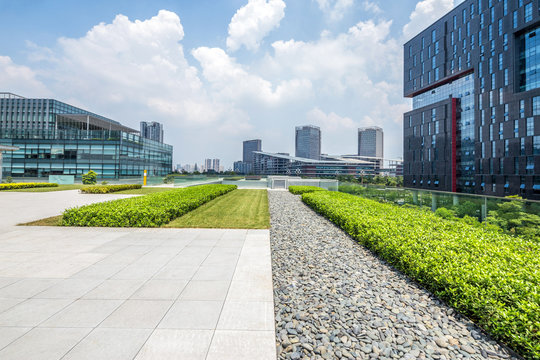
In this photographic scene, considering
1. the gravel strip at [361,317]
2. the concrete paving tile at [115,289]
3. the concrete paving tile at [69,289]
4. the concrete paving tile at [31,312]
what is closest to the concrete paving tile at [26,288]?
the concrete paving tile at [69,289]

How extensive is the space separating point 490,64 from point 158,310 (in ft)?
183

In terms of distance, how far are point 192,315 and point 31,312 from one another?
7.08 ft

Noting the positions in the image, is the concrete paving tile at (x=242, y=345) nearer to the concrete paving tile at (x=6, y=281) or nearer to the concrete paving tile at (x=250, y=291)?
the concrete paving tile at (x=250, y=291)

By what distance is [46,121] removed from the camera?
6825cm

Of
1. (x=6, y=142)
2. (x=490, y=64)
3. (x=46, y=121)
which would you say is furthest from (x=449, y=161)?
(x=46, y=121)

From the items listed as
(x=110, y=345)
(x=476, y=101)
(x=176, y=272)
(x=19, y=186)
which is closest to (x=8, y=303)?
(x=110, y=345)

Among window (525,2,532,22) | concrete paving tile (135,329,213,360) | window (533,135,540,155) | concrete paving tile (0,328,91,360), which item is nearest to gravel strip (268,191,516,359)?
concrete paving tile (135,329,213,360)

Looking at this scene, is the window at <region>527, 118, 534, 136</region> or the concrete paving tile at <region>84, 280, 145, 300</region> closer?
the concrete paving tile at <region>84, 280, 145, 300</region>

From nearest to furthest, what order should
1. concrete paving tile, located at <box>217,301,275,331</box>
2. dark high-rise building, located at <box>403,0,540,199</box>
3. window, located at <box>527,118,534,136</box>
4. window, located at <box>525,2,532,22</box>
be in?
concrete paving tile, located at <box>217,301,275,331</box>, window, located at <box>527,118,534,136</box>, window, located at <box>525,2,532,22</box>, dark high-rise building, located at <box>403,0,540,199</box>

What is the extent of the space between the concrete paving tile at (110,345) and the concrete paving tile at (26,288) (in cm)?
187

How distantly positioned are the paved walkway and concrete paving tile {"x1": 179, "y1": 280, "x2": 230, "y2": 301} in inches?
0.6

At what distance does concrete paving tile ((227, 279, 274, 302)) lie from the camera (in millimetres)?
3758

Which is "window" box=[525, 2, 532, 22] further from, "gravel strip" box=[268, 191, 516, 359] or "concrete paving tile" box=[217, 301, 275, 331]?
"concrete paving tile" box=[217, 301, 275, 331]

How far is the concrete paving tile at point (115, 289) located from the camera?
3.76 meters
